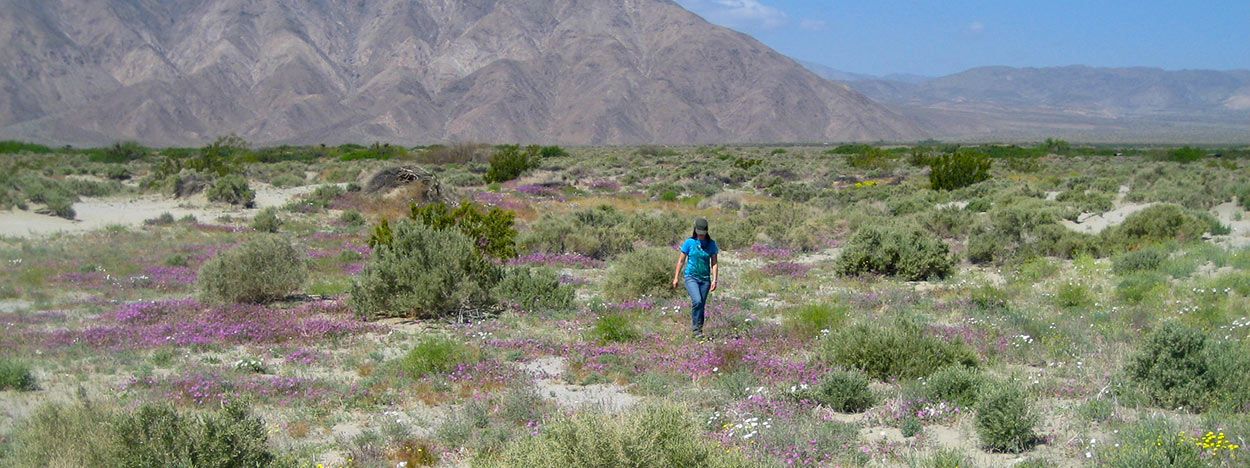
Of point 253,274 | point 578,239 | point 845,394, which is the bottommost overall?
point 578,239

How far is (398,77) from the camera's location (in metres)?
146

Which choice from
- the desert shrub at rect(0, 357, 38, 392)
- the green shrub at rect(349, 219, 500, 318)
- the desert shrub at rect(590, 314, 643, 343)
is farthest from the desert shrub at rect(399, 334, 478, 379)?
the desert shrub at rect(0, 357, 38, 392)

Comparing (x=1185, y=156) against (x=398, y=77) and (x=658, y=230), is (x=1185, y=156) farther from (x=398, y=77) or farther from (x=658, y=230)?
(x=398, y=77)

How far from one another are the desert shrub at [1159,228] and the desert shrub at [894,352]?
36.0ft

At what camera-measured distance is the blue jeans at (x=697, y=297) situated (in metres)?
9.55

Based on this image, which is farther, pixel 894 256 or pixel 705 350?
pixel 894 256

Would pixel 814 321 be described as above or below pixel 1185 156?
above

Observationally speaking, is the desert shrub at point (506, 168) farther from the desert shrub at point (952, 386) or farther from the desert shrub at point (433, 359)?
the desert shrub at point (952, 386)

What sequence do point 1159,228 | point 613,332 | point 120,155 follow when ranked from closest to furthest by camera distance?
1. point 613,332
2. point 1159,228
3. point 120,155

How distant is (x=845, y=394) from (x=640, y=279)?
6.16 metres

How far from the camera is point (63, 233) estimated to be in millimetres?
19797

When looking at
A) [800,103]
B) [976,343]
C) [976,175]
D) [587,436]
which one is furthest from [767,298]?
[800,103]

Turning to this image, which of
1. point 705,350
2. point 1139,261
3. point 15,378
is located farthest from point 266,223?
point 1139,261

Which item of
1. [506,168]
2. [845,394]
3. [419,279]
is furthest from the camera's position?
[506,168]
